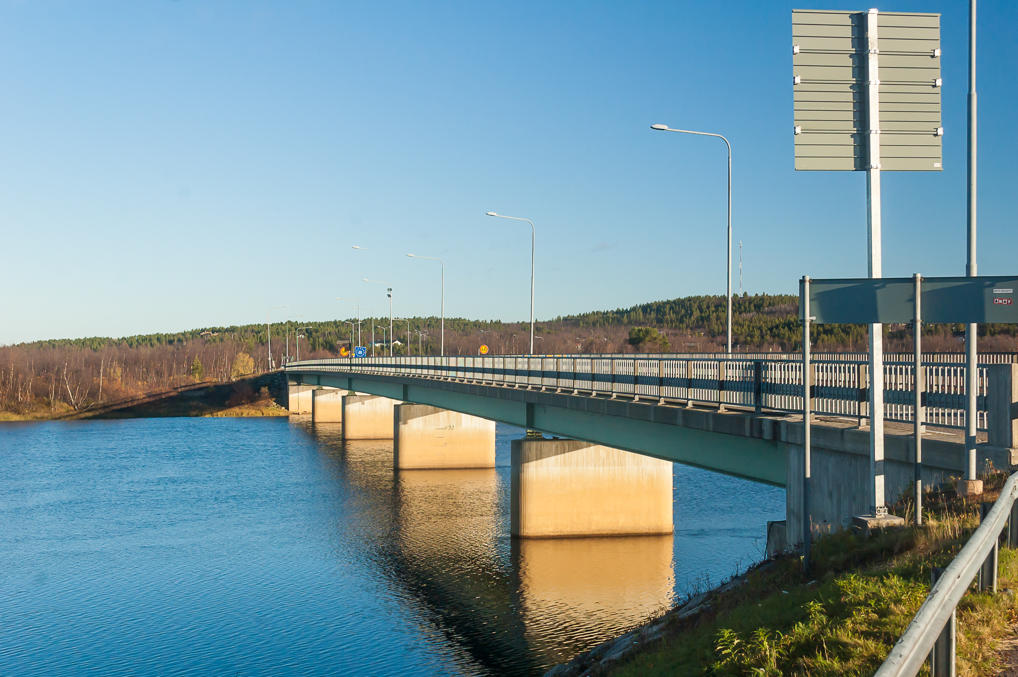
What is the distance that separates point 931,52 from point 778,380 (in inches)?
286

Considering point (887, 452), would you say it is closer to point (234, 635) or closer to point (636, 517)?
point (234, 635)

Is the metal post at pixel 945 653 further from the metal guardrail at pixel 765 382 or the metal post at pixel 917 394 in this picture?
the metal guardrail at pixel 765 382

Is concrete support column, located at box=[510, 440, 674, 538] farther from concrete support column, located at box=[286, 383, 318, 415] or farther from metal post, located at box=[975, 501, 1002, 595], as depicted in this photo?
concrete support column, located at box=[286, 383, 318, 415]

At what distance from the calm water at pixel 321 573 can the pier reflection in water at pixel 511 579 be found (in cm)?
9

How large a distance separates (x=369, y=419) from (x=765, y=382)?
68278 mm

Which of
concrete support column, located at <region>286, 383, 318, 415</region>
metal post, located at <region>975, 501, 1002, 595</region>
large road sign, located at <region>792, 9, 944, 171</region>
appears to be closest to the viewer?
metal post, located at <region>975, 501, 1002, 595</region>

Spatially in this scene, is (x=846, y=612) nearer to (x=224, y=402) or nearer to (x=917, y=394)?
(x=917, y=394)

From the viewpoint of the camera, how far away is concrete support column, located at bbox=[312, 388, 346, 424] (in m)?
103

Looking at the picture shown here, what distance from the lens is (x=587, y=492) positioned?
3581 centimetres

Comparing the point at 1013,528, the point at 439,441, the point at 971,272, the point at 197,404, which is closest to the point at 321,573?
the point at 971,272

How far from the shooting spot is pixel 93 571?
30.6 meters

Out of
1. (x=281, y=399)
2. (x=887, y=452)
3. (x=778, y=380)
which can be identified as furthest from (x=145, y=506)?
(x=281, y=399)

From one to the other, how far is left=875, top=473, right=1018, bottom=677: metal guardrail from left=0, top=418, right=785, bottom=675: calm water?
1531 centimetres

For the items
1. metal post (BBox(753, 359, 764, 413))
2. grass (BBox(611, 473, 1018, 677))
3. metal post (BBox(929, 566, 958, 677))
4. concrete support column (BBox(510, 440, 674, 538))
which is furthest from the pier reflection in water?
metal post (BBox(929, 566, 958, 677))
